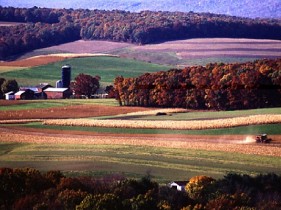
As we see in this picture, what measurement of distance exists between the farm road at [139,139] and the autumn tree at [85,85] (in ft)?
2.09

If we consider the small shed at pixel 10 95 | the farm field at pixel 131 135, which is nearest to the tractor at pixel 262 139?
the farm field at pixel 131 135

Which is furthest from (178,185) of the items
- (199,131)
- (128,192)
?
(199,131)

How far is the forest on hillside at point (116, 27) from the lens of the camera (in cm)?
1180

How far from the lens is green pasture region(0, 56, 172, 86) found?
450 inches

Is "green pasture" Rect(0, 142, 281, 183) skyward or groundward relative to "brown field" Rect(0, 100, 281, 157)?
groundward

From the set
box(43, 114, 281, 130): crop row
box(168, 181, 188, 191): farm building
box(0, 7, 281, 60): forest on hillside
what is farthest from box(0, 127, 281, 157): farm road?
box(0, 7, 281, 60): forest on hillside

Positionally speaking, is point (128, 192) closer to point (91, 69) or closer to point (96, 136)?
point (96, 136)

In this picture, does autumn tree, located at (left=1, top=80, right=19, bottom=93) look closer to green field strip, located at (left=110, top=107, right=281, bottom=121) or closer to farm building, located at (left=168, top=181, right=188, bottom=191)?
green field strip, located at (left=110, top=107, right=281, bottom=121)

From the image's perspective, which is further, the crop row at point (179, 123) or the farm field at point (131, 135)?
the crop row at point (179, 123)

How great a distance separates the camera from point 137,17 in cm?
1222

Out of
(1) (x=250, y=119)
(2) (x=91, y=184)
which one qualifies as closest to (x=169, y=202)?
(2) (x=91, y=184)

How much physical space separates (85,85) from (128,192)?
2.19 meters

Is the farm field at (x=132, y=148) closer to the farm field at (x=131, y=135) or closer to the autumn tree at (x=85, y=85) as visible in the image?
the farm field at (x=131, y=135)

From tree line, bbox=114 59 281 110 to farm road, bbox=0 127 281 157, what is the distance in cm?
48
